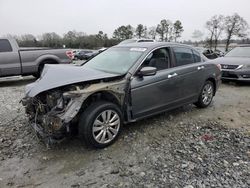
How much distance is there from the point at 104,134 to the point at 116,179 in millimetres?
839

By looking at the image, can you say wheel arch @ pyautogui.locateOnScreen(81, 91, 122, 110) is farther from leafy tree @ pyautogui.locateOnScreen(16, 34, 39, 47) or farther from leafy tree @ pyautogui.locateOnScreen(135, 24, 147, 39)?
leafy tree @ pyautogui.locateOnScreen(135, 24, 147, 39)

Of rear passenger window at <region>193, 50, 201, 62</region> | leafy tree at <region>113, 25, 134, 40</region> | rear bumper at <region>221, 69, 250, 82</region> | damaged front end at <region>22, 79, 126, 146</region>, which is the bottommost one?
rear bumper at <region>221, 69, 250, 82</region>

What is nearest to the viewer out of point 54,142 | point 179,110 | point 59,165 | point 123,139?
point 59,165

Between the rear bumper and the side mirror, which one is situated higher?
the side mirror

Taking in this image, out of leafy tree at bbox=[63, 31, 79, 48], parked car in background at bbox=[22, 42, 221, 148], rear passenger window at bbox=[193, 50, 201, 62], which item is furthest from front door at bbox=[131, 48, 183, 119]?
leafy tree at bbox=[63, 31, 79, 48]

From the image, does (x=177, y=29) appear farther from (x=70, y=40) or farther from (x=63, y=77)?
(x=63, y=77)

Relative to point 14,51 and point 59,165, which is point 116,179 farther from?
point 14,51

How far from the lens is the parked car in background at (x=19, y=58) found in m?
9.12

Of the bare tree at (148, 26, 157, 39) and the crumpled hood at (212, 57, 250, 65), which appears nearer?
the crumpled hood at (212, 57, 250, 65)

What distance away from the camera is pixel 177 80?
4.82 m

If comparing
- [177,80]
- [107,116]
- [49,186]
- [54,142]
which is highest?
[177,80]

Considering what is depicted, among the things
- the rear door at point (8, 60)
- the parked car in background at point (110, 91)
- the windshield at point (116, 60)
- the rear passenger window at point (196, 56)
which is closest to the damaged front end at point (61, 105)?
the parked car in background at point (110, 91)

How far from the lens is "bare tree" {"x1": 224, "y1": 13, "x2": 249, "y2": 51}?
1822 inches

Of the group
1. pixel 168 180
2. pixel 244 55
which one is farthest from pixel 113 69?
pixel 244 55
